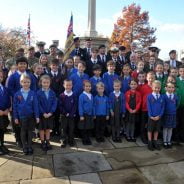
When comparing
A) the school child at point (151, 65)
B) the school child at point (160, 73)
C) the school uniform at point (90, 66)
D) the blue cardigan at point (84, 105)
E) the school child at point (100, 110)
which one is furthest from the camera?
the school uniform at point (90, 66)

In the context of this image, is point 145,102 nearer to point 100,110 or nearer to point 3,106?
point 100,110

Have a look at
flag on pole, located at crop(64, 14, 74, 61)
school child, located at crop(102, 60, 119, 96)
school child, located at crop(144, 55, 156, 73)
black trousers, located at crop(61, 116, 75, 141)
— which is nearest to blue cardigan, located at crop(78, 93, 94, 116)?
black trousers, located at crop(61, 116, 75, 141)

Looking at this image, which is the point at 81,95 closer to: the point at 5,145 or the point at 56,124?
the point at 56,124

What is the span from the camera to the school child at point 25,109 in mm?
5910

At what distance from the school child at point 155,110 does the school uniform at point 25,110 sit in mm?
2479

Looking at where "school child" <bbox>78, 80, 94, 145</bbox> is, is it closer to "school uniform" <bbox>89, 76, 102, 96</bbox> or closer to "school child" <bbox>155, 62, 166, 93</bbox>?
"school uniform" <bbox>89, 76, 102, 96</bbox>

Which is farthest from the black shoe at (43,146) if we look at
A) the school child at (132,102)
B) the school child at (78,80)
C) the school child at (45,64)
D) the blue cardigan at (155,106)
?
the blue cardigan at (155,106)

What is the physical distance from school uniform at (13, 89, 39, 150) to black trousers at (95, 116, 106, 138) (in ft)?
5.03

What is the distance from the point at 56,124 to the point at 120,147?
66.6 inches

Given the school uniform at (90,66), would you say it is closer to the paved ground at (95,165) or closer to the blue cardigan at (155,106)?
the blue cardigan at (155,106)

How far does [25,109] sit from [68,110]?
1.01 meters

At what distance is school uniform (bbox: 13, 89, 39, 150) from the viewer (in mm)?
5906

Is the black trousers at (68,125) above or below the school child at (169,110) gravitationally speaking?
A: below

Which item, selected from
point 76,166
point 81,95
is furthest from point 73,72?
point 76,166
